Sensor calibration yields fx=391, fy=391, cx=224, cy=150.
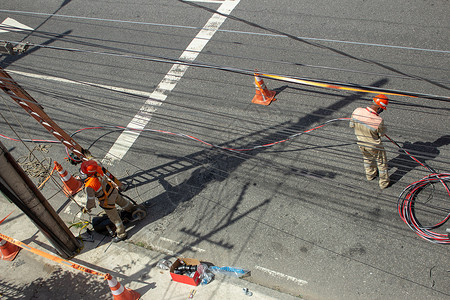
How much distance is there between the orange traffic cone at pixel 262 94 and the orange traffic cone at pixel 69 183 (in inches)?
156

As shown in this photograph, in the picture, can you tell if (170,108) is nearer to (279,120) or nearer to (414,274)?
(279,120)

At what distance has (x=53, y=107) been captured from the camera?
9469mm

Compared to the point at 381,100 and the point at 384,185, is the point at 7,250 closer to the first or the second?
the point at 384,185

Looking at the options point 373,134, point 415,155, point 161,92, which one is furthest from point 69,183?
point 415,155

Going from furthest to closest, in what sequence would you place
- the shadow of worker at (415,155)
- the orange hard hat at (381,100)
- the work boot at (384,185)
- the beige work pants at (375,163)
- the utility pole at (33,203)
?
the shadow of worker at (415,155), the work boot at (384,185), the beige work pants at (375,163), the orange hard hat at (381,100), the utility pole at (33,203)

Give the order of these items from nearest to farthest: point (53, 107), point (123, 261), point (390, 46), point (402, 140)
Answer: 1. point (123, 261)
2. point (402, 140)
3. point (390, 46)
4. point (53, 107)

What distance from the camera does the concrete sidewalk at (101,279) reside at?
18.7ft

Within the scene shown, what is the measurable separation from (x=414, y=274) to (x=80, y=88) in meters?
8.18

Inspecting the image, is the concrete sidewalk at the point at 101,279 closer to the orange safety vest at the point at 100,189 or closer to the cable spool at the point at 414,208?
the orange safety vest at the point at 100,189

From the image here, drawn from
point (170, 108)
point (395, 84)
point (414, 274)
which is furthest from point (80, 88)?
point (414, 274)

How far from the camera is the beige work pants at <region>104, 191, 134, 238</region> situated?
629 cm

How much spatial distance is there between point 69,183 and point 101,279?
2.15m

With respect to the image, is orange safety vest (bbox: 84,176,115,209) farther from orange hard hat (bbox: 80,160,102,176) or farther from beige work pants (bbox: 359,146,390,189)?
beige work pants (bbox: 359,146,390,189)

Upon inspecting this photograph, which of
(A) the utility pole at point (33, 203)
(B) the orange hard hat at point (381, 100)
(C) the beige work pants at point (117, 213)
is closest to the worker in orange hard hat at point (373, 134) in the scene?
(B) the orange hard hat at point (381, 100)
